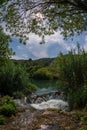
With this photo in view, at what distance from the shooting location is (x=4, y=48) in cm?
1700

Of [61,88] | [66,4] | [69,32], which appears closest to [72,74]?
[61,88]

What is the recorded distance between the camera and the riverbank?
36.9ft

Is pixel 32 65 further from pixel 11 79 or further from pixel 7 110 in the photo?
pixel 7 110

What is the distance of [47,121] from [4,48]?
624cm

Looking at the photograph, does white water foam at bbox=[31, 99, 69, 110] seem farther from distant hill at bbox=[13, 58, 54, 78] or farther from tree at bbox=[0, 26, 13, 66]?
distant hill at bbox=[13, 58, 54, 78]

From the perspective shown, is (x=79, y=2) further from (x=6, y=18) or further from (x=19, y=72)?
(x=19, y=72)

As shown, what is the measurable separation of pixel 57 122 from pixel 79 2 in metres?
4.73

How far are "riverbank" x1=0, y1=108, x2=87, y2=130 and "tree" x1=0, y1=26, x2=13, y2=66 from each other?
4627 millimetres

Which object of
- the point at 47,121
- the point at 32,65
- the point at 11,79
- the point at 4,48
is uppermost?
the point at 4,48

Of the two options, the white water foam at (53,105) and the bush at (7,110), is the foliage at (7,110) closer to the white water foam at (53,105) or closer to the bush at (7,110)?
the bush at (7,110)

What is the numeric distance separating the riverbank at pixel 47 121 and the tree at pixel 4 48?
15.2 ft

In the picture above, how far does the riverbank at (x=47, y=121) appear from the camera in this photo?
1125 centimetres

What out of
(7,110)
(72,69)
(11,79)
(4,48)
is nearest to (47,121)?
(7,110)

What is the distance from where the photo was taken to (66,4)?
561 inches
